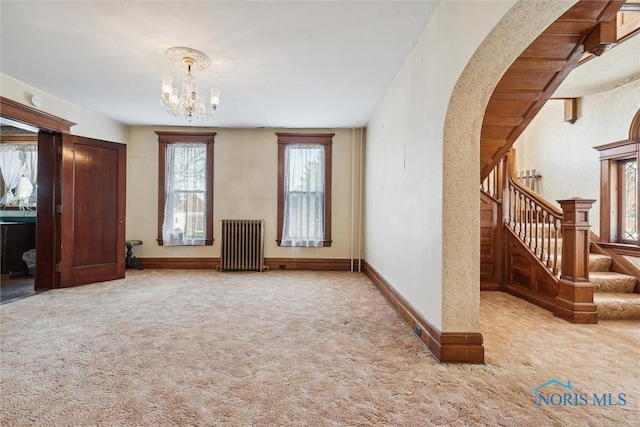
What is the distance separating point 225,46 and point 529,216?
4264 mm

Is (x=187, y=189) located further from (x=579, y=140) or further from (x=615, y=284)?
(x=579, y=140)

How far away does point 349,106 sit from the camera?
4637mm

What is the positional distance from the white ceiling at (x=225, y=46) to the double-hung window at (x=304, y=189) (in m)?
1.29

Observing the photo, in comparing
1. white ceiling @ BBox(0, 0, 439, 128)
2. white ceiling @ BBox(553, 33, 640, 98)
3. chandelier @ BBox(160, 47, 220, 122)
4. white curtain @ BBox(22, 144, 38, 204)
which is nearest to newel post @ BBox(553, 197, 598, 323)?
white ceiling @ BBox(553, 33, 640, 98)

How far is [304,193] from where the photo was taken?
587cm

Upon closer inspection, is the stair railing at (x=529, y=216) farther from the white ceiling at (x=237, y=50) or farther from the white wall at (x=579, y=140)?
the white ceiling at (x=237, y=50)

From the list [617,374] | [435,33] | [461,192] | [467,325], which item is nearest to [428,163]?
[461,192]

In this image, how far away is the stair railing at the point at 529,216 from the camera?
379cm

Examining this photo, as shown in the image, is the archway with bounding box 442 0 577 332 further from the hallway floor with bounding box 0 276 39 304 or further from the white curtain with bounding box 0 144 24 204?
the white curtain with bounding box 0 144 24 204

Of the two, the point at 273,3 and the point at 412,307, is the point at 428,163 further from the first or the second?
the point at 273,3

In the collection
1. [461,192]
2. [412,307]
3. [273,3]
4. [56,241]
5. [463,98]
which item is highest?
[273,3]

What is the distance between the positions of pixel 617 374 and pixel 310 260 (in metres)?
4.39

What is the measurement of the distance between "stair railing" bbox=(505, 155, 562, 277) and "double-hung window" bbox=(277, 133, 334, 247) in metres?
2.96

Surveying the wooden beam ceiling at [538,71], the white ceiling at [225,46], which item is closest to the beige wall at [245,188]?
the white ceiling at [225,46]
